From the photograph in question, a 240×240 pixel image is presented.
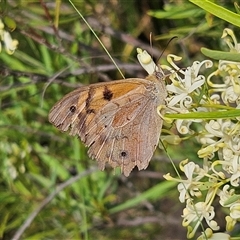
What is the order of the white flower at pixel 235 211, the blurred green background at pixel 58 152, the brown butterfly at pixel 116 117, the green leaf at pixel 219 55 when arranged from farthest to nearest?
the blurred green background at pixel 58 152, the brown butterfly at pixel 116 117, the white flower at pixel 235 211, the green leaf at pixel 219 55

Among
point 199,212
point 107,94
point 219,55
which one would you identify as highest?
point 219,55

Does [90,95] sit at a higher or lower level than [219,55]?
lower

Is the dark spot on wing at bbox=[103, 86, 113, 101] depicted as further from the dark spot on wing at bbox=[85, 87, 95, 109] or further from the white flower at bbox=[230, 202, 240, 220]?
the white flower at bbox=[230, 202, 240, 220]

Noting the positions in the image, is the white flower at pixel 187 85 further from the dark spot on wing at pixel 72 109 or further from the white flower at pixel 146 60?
the dark spot on wing at pixel 72 109

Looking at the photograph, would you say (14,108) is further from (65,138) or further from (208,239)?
(208,239)

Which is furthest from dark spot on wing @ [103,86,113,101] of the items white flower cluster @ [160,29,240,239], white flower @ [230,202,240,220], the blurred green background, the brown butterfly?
the blurred green background

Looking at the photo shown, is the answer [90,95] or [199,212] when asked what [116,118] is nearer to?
[90,95]

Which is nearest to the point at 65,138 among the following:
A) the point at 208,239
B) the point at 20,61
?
the point at 20,61

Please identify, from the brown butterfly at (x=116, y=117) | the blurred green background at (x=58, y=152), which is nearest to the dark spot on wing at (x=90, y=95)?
the brown butterfly at (x=116, y=117)

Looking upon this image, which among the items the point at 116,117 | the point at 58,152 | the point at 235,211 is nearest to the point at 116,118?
the point at 116,117

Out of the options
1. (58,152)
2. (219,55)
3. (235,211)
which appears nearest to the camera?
(219,55)
